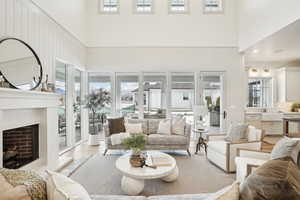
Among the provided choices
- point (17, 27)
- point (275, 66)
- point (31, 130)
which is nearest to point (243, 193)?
point (31, 130)

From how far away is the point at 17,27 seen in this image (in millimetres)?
3189

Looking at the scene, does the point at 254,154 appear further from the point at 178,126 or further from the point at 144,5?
the point at 144,5

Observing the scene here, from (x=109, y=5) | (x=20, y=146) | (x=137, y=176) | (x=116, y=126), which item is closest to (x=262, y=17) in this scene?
(x=116, y=126)

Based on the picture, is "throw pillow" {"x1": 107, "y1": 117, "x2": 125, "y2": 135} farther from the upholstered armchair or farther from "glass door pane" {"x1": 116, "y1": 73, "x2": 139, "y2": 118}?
the upholstered armchair

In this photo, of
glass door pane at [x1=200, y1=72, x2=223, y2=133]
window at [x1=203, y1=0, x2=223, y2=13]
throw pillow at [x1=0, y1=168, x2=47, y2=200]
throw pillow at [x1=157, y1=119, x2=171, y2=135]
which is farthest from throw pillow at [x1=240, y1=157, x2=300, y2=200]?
window at [x1=203, y1=0, x2=223, y2=13]

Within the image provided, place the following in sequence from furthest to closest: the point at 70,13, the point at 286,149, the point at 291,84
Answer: the point at 291,84
the point at 70,13
the point at 286,149

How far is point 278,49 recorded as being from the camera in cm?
564

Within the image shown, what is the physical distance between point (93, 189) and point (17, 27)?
118 inches

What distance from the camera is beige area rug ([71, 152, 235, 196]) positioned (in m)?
2.83

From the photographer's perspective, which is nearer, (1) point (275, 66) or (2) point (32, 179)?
(2) point (32, 179)

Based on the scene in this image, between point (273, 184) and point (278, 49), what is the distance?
5811 millimetres

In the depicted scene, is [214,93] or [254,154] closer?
[254,154]

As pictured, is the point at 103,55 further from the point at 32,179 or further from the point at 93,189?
the point at 32,179

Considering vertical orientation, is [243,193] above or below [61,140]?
above
